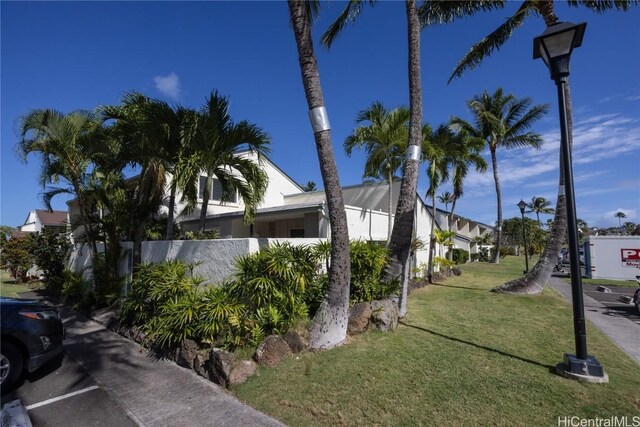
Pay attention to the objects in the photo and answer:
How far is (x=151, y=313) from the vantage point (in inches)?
275

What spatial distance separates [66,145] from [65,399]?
7.80m

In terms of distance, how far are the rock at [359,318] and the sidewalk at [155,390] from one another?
2.58 meters

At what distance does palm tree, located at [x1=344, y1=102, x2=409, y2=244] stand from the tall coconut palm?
112 inches

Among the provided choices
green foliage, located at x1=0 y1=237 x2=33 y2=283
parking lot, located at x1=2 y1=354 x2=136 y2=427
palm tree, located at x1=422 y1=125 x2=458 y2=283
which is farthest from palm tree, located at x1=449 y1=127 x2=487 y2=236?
green foliage, located at x1=0 y1=237 x2=33 y2=283

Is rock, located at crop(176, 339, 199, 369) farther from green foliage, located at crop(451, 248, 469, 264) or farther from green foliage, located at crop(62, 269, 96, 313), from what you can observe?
green foliage, located at crop(451, 248, 469, 264)

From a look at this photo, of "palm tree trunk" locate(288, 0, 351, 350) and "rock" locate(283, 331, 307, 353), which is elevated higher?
"palm tree trunk" locate(288, 0, 351, 350)

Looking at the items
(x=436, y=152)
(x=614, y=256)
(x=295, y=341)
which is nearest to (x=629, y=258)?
(x=614, y=256)

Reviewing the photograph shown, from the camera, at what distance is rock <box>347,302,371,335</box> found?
6.12 m

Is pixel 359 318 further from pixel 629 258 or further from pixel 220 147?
pixel 629 258

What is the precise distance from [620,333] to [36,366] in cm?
1111

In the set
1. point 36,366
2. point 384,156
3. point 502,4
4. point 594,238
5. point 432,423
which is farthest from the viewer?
point 594,238

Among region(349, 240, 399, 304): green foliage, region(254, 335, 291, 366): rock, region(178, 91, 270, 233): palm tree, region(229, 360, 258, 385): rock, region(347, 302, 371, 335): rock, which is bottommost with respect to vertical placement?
region(229, 360, 258, 385): rock

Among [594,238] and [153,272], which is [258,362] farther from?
[594,238]

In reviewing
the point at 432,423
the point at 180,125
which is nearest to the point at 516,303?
the point at 432,423
